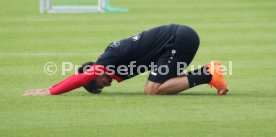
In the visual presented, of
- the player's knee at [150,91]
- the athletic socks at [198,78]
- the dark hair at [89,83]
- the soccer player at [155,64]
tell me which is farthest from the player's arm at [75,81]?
the athletic socks at [198,78]

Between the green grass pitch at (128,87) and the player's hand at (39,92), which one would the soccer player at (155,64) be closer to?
the player's hand at (39,92)

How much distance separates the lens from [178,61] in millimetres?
12031

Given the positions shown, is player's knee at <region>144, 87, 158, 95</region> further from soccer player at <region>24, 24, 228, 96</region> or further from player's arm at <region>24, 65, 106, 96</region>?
player's arm at <region>24, 65, 106, 96</region>

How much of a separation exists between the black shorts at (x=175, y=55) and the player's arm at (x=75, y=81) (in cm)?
72

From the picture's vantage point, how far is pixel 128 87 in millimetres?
13078

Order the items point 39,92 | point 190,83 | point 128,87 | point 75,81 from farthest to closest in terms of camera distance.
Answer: point 128,87
point 190,83
point 39,92
point 75,81

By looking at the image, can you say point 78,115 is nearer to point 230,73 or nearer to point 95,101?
point 95,101

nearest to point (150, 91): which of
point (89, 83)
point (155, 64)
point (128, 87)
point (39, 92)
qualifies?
point (155, 64)

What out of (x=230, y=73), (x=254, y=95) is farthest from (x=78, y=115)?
(x=230, y=73)

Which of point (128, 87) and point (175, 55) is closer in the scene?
point (175, 55)

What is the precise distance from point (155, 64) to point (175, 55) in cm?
31

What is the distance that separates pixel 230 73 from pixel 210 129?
15.2 ft

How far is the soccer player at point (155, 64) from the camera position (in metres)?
11.9

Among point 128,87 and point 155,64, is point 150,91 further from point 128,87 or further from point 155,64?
point 128,87
